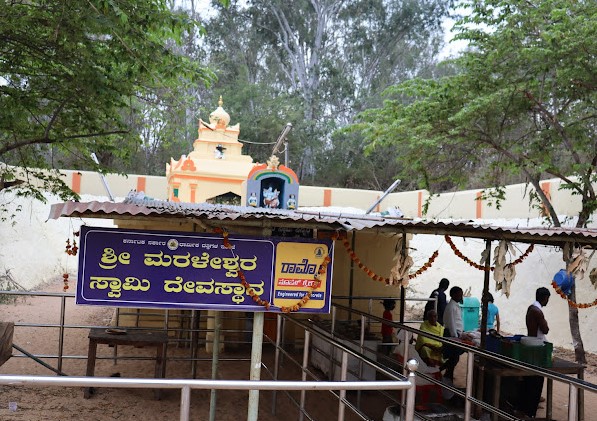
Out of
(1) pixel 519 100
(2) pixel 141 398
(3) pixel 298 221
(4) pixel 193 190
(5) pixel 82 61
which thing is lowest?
(2) pixel 141 398

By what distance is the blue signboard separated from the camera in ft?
15.6

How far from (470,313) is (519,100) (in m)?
4.76

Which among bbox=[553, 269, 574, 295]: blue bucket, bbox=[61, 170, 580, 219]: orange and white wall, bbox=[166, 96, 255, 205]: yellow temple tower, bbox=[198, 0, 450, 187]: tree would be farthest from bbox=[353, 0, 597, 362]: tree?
bbox=[198, 0, 450, 187]: tree

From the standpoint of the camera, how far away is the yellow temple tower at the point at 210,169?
17.4 m

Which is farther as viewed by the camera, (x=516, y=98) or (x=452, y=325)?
(x=516, y=98)

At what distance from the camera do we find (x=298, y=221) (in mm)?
4930

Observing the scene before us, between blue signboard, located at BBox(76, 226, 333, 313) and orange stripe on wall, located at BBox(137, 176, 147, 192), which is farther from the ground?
orange stripe on wall, located at BBox(137, 176, 147, 192)

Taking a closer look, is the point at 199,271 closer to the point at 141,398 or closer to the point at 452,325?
the point at 141,398

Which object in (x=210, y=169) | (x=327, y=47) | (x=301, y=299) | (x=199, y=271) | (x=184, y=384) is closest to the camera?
(x=184, y=384)

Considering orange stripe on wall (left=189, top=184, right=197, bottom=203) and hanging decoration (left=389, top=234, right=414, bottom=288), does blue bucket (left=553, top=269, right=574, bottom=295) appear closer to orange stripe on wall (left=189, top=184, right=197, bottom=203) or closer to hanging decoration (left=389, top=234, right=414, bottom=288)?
hanging decoration (left=389, top=234, right=414, bottom=288)

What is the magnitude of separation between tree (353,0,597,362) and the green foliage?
2 centimetres

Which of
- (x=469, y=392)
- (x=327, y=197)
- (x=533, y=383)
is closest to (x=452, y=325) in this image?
(x=533, y=383)

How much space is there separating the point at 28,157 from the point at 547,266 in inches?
432

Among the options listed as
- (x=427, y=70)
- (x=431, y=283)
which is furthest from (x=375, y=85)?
(x=431, y=283)
